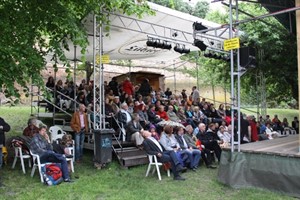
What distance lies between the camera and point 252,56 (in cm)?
618

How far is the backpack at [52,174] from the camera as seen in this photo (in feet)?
19.9

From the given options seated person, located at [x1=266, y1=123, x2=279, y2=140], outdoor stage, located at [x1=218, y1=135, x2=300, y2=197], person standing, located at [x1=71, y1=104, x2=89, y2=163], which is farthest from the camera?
seated person, located at [x1=266, y1=123, x2=279, y2=140]

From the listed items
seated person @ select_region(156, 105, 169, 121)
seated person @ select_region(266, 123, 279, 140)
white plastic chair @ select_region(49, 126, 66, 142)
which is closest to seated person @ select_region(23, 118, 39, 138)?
white plastic chair @ select_region(49, 126, 66, 142)

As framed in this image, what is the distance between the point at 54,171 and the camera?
20.2 feet

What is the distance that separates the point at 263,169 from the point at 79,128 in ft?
13.8

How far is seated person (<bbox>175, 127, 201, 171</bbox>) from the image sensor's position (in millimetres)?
7477

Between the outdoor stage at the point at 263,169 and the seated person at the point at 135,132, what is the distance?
2.36 m

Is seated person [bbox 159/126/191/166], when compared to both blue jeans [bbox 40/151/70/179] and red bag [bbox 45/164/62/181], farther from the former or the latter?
red bag [bbox 45/164/62/181]

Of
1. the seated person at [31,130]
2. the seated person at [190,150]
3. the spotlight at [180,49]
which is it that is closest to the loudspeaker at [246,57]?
the seated person at [190,150]

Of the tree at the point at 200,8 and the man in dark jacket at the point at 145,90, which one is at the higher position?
the tree at the point at 200,8

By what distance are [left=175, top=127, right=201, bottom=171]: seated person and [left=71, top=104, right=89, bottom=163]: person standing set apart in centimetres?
225

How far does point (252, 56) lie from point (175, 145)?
8.64 ft

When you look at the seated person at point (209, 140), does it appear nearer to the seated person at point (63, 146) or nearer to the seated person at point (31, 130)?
the seated person at point (63, 146)

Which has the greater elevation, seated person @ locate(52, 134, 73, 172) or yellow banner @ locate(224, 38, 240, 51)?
yellow banner @ locate(224, 38, 240, 51)
